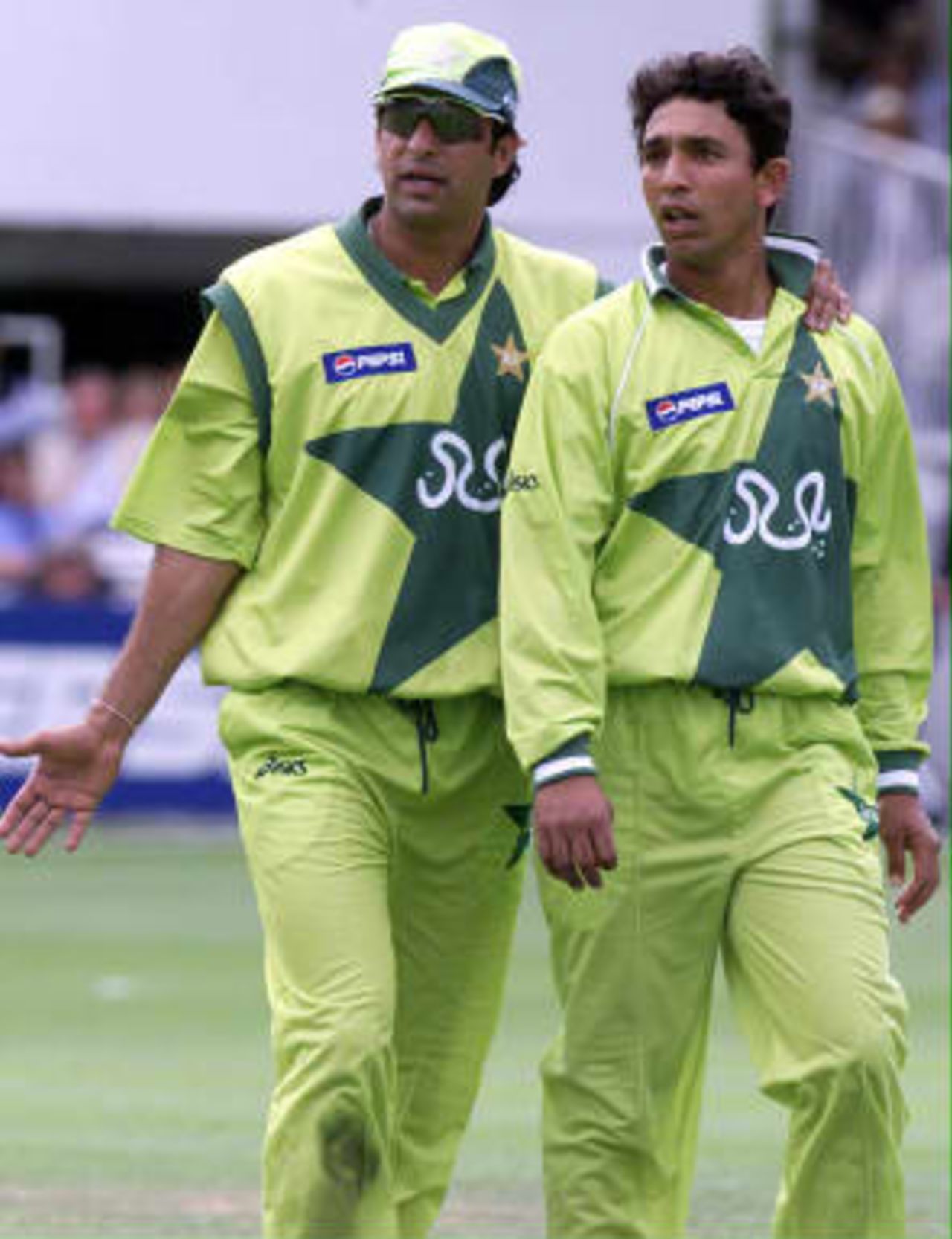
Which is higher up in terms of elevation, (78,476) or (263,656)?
(263,656)

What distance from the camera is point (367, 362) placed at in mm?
7109

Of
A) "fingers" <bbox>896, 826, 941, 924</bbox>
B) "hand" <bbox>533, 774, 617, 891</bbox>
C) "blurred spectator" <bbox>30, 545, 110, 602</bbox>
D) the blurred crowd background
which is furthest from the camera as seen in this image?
the blurred crowd background

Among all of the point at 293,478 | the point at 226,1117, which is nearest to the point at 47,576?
the point at 226,1117

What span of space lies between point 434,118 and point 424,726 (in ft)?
4.01

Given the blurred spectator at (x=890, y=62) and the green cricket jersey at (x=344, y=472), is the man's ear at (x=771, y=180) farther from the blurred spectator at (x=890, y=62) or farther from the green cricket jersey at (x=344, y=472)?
the blurred spectator at (x=890, y=62)

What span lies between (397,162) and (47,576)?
48.3 ft

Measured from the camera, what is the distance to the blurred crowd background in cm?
2227

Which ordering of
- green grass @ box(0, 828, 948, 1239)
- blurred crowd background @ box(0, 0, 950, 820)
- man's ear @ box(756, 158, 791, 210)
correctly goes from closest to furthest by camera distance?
man's ear @ box(756, 158, 791, 210)
green grass @ box(0, 828, 948, 1239)
blurred crowd background @ box(0, 0, 950, 820)

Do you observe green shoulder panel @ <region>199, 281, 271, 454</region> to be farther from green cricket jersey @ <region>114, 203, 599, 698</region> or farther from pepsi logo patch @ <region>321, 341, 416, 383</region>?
pepsi logo patch @ <region>321, 341, 416, 383</region>

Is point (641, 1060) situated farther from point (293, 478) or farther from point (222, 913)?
point (222, 913)

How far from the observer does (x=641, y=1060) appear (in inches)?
268

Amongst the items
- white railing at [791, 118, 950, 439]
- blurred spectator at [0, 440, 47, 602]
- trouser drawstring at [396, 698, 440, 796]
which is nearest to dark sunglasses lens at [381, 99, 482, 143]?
trouser drawstring at [396, 698, 440, 796]

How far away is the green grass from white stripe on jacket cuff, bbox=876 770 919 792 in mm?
2022

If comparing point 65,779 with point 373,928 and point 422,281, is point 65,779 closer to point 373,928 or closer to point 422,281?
point 373,928
